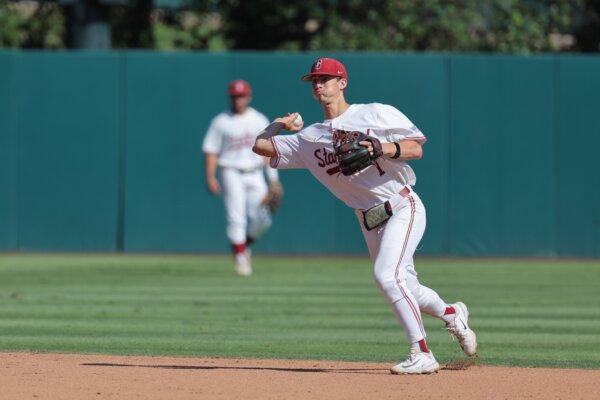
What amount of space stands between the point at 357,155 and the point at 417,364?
48.7 inches

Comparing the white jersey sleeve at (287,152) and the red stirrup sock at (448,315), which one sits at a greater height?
the white jersey sleeve at (287,152)

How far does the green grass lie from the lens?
30.5 ft

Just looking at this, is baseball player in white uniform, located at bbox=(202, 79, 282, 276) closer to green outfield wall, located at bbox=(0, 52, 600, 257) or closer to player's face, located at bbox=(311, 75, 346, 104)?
green outfield wall, located at bbox=(0, 52, 600, 257)

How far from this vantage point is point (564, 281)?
1483 cm

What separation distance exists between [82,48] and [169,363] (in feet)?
44.8

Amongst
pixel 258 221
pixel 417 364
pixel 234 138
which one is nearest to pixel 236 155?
pixel 234 138

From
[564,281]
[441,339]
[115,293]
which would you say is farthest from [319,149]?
[564,281]

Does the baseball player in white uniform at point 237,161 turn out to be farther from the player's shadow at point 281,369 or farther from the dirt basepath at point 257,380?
the player's shadow at point 281,369

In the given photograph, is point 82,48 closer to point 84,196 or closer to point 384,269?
point 84,196

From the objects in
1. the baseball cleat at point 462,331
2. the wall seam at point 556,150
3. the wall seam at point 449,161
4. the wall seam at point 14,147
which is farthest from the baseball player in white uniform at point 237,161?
the baseball cleat at point 462,331

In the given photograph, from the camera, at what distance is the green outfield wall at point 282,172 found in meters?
18.0

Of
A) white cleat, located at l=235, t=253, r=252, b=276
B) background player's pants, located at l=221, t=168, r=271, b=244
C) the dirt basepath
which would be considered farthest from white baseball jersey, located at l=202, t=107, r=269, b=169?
the dirt basepath

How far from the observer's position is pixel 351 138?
25.1ft

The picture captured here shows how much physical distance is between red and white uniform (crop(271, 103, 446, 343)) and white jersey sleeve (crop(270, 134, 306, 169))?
0.08 feet
